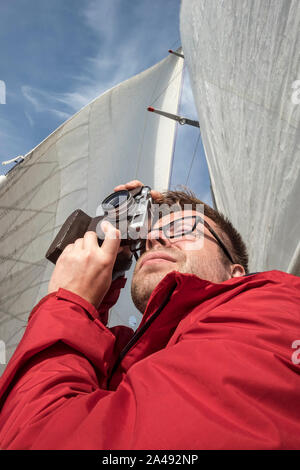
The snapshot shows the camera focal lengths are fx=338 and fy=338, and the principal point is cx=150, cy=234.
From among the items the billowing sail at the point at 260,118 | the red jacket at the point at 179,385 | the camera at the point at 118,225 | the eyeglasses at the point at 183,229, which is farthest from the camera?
the billowing sail at the point at 260,118

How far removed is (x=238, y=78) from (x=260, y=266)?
3.63 feet

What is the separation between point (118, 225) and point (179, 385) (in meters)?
0.64

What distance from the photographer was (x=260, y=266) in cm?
192

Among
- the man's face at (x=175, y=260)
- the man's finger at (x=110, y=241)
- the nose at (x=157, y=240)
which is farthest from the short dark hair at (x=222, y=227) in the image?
the man's finger at (x=110, y=241)

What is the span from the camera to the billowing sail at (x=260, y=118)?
1.34 meters

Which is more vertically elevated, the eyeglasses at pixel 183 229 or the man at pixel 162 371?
the eyeglasses at pixel 183 229

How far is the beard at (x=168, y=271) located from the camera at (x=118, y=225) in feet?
0.24

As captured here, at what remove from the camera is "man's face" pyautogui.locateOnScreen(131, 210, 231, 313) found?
1.06 meters

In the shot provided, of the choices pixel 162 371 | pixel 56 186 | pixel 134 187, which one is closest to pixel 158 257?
pixel 134 187

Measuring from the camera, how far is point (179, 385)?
0.41 meters

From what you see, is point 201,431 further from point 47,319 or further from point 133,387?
point 47,319

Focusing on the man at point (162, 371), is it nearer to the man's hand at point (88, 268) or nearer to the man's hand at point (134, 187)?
the man's hand at point (88, 268)
